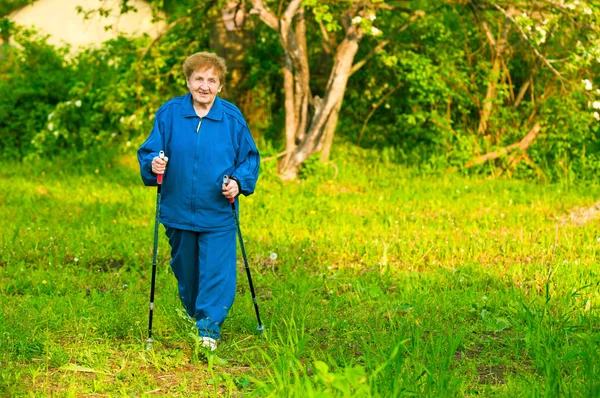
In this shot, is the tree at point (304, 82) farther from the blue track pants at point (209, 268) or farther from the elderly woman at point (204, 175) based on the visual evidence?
the blue track pants at point (209, 268)

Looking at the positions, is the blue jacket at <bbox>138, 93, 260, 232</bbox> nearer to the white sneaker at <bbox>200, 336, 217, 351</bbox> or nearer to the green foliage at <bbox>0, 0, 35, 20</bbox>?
the white sneaker at <bbox>200, 336, 217, 351</bbox>

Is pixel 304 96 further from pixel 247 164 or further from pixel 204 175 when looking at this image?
pixel 204 175

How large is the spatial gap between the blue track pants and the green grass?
0.14 metres

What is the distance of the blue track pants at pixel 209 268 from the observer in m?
5.13

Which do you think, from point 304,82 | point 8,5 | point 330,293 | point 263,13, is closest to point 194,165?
point 330,293

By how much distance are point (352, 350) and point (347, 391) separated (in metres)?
1.64

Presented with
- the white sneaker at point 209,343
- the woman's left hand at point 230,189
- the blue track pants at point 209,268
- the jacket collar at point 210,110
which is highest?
the jacket collar at point 210,110

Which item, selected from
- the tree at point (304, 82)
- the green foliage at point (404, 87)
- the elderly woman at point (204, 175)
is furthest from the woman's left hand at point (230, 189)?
the tree at point (304, 82)

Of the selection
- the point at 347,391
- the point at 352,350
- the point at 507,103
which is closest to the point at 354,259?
the point at 352,350

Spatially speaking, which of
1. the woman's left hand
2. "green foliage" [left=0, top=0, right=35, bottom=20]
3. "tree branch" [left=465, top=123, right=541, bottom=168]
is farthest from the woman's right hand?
"green foliage" [left=0, top=0, right=35, bottom=20]

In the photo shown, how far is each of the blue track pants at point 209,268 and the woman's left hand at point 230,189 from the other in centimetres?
27

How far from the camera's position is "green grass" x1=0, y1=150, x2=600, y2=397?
4566mm

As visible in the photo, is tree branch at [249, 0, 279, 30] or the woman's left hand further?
tree branch at [249, 0, 279, 30]

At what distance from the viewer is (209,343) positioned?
16.7 ft
